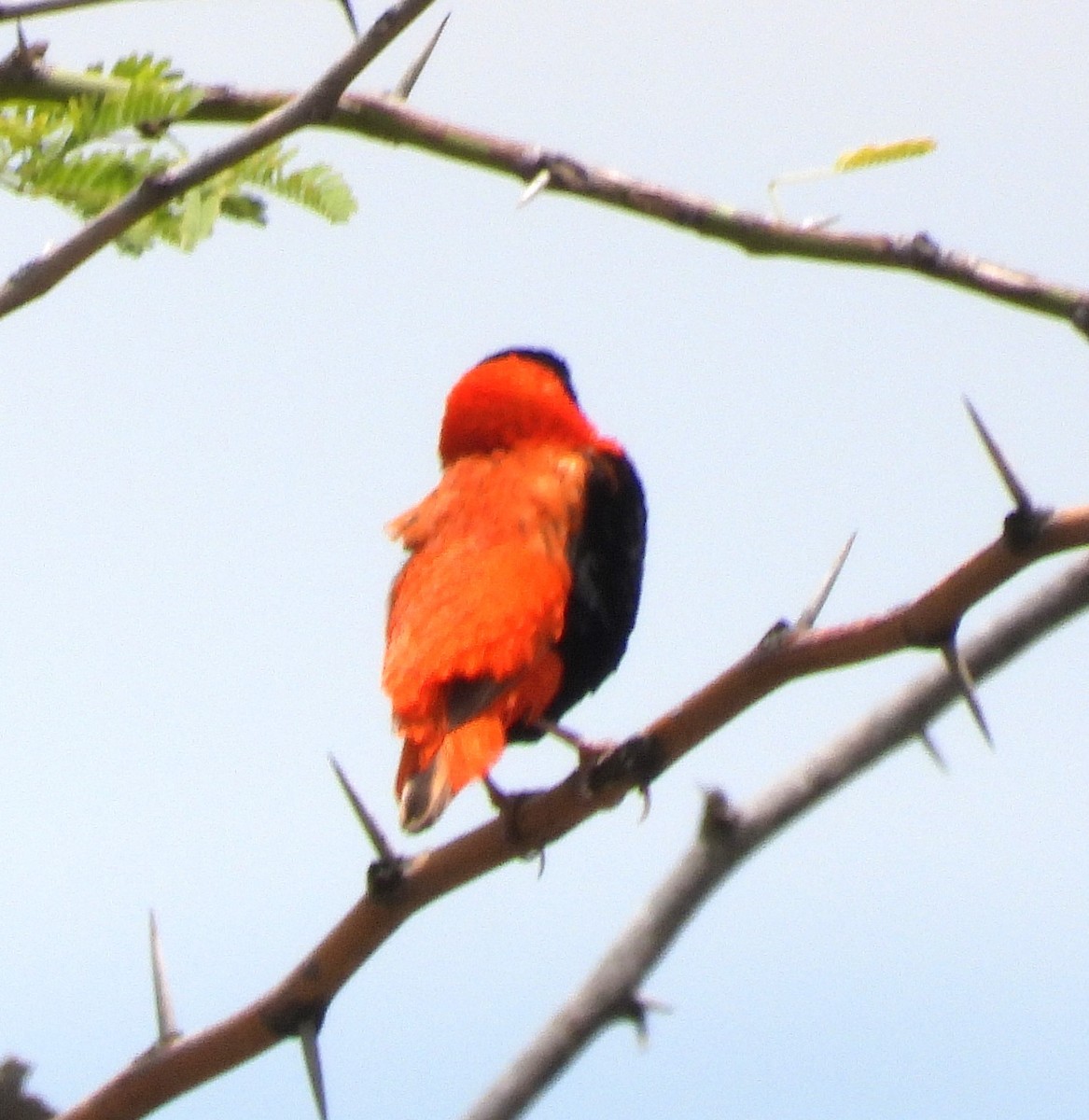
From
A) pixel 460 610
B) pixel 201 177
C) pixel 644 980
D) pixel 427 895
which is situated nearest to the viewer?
pixel 201 177

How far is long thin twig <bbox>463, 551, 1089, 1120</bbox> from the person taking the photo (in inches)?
84.5

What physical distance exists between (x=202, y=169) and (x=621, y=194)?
641mm

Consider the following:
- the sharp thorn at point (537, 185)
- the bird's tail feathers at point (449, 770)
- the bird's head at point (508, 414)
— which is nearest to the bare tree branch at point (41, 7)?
the sharp thorn at point (537, 185)

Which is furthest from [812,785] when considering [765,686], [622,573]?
Answer: [622,573]

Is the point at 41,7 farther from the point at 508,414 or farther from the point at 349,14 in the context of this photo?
the point at 508,414

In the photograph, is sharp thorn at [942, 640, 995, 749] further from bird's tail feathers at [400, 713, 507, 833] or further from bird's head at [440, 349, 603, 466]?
bird's head at [440, 349, 603, 466]

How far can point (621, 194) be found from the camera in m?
2.49

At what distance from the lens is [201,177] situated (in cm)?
212

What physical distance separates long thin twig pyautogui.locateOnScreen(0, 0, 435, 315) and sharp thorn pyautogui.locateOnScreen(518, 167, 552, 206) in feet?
1.15

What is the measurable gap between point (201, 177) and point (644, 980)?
44.7 inches

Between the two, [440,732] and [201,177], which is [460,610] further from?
[201,177]

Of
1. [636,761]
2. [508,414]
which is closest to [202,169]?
[636,761]

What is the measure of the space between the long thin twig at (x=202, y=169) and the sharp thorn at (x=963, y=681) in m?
0.98

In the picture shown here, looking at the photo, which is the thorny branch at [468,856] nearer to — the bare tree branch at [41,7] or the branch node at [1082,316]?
the branch node at [1082,316]
